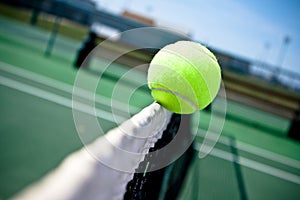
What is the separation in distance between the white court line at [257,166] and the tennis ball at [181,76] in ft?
8.16

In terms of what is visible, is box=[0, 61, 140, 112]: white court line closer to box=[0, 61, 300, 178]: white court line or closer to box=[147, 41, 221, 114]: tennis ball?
box=[0, 61, 300, 178]: white court line

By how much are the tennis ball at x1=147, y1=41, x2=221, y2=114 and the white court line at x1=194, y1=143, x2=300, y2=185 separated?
2486 millimetres

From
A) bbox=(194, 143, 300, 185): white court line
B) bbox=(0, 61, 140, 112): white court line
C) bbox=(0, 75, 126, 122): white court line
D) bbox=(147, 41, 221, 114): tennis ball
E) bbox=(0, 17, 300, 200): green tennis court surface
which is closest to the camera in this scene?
bbox=(147, 41, 221, 114): tennis ball

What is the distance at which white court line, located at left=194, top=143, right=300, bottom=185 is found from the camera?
3410 mm

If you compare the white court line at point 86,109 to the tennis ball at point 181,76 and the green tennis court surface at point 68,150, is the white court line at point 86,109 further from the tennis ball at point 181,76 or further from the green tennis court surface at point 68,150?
the tennis ball at point 181,76

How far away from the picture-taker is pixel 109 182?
1.62 ft

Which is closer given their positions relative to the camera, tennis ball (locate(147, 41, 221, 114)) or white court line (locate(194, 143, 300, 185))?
tennis ball (locate(147, 41, 221, 114))

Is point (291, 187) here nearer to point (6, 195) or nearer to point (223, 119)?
point (6, 195)

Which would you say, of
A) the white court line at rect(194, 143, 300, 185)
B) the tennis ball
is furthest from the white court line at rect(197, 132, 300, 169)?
the tennis ball

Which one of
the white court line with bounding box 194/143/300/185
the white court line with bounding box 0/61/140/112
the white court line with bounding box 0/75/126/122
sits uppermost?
the white court line with bounding box 194/143/300/185

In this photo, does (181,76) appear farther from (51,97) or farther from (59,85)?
(59,85)

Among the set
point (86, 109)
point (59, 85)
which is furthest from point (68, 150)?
point (59, 85)

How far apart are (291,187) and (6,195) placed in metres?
2.82

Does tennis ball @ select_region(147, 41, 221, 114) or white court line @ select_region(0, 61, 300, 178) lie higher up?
tennis ball @ select_region(147, 41, 221, 114)
